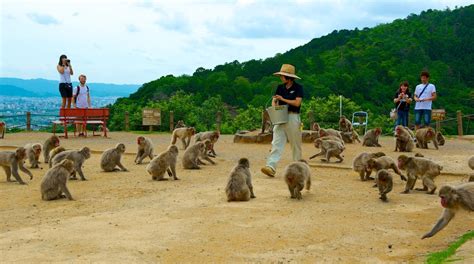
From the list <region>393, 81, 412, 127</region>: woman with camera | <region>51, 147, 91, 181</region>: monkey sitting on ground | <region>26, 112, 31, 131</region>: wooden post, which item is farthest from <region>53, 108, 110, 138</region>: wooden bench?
<region>393, 81, 412, 127</region>: woman with camera

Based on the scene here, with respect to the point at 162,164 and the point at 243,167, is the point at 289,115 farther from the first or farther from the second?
the point at 162,164

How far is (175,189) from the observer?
1216 cm

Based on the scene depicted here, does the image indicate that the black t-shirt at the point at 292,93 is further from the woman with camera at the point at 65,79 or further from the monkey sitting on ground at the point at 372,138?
the woman with camera at the point at 65,79

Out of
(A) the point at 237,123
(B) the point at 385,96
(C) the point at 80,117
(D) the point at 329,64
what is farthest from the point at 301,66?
(C) the point at 80,117

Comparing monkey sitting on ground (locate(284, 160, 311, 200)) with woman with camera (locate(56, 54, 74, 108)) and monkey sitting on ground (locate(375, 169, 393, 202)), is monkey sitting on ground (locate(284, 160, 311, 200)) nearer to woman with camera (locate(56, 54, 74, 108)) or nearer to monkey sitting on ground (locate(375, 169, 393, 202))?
monkey sitting on ground (locate(375, 169, 393, 202))

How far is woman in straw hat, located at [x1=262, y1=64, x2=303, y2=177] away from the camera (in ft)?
43.0

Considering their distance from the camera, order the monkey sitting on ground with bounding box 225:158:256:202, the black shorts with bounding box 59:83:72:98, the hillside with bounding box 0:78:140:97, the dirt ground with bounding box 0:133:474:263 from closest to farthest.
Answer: the dirt ground with bounding box 0:133:474:263 < the monkey sitting on ground with bounding box 225:158:256:202 < the black shorts with bounding box 59:83:72:98 < the hillside with bounding box 0:78:140:97

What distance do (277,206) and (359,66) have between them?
48.4 m

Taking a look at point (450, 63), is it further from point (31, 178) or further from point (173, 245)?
point (173, 245)

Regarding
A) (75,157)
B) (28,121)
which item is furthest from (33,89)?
(75,157)

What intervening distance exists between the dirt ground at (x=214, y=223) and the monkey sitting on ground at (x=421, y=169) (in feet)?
1.15

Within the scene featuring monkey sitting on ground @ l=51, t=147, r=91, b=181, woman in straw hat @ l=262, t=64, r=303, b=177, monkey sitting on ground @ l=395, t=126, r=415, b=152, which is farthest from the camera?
monkey sitting on ground @ l=395, t=126, r=415, b=152

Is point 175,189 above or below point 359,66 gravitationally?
below

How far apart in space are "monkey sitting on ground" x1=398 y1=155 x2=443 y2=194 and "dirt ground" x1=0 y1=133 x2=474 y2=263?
0.35 m
